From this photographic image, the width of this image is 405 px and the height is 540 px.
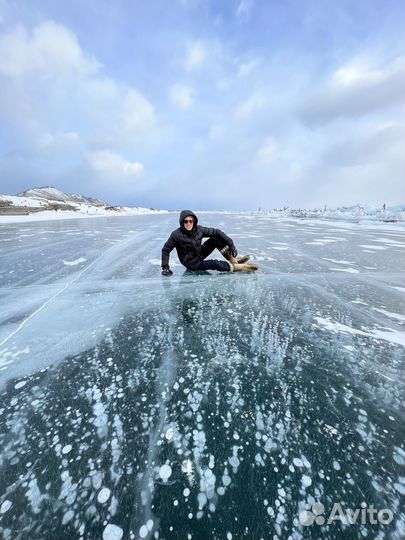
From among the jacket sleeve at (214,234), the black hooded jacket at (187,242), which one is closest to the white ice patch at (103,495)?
the black hooded jacket at (187,242)

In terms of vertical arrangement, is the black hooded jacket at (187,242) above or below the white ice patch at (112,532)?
above

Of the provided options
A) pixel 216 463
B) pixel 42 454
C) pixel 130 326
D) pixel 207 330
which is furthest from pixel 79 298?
pixel 216 463

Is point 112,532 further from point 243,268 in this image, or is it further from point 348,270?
point 348,270

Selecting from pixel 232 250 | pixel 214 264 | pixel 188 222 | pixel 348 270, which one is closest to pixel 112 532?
pixel 188 222

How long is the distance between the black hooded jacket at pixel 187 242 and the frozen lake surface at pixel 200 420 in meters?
1.90

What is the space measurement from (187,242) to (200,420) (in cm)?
363

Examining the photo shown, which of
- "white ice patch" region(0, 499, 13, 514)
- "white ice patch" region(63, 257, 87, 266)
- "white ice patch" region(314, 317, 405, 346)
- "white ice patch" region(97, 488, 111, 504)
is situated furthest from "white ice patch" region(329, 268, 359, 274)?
"white ice patch" region(63, 257, 87, 266)

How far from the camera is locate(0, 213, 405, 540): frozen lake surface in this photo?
3.44 feet

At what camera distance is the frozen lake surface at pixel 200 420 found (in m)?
1.05

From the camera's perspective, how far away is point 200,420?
1.45 m

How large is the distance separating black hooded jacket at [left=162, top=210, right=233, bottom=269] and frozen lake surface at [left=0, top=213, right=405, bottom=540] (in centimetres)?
190

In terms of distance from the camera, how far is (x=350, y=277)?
4.48 meters

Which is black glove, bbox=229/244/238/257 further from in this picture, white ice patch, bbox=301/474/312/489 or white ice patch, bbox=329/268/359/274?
white ice patch, bbox=301/474/312/489

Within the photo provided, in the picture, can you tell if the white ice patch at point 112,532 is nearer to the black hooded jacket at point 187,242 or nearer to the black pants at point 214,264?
the black hooded jacket at point 187,242
